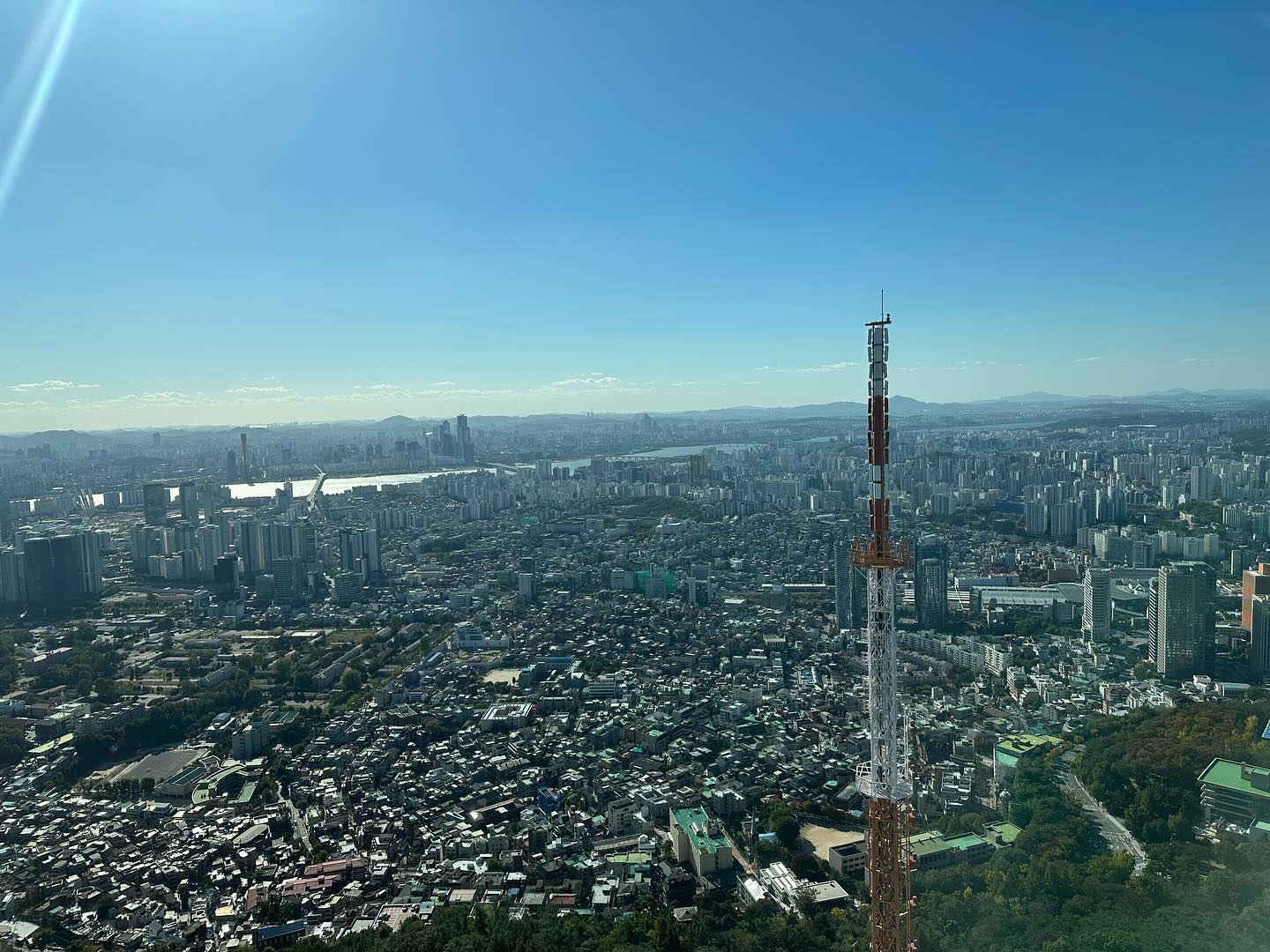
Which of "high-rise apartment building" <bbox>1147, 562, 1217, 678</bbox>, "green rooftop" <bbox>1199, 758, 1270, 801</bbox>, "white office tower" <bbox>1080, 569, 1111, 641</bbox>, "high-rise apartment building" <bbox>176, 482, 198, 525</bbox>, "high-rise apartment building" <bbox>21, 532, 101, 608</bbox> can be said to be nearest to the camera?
"green rooftop" <bbox>1199, 758, 1270, 801</bbox>

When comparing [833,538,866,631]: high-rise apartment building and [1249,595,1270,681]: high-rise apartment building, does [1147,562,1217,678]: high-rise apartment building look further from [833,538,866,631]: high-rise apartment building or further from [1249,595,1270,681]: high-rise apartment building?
[833,538,866,631]: high-rise apartment building

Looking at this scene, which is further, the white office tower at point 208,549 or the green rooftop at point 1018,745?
the white office tower at point 208,549

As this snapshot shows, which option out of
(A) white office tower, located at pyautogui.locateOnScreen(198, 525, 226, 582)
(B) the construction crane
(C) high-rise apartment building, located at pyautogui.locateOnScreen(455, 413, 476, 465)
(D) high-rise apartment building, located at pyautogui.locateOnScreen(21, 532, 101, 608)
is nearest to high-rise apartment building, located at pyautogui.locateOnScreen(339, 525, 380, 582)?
(A) white office tower, located at pyautogui.locateOnScreen(198, 525, 226, 582)

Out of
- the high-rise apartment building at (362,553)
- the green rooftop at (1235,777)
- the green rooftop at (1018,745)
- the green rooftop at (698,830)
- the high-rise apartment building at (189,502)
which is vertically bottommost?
the green rooftop at (698,830)

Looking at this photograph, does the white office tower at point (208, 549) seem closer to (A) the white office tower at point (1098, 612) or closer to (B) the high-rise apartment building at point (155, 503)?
(B) the high-rise apartment building at point (155, 503)

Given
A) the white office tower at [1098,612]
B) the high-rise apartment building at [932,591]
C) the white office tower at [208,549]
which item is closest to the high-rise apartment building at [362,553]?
the white office tower at [208,549]

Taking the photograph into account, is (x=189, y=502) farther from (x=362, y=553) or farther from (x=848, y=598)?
(x=848, y=598)
